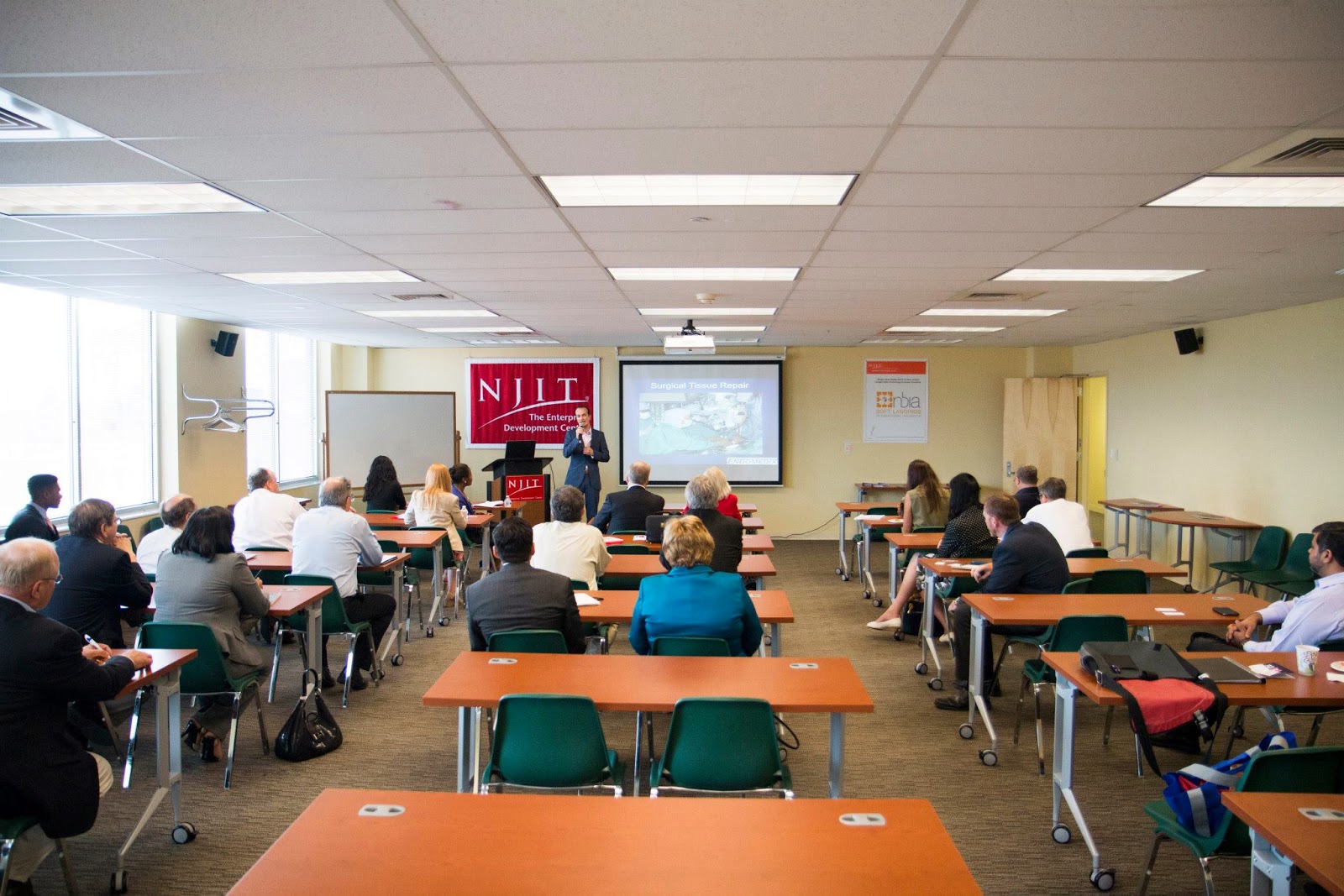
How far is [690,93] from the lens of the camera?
249 centimetres

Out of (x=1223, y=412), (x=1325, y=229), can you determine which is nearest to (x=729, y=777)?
(x=1325, y=229)

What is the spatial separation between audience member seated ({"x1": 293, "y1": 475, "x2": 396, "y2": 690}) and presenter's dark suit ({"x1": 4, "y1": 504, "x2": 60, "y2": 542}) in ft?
5.22

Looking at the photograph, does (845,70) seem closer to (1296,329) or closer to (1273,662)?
(1273,662)

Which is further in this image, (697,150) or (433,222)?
(433,222)

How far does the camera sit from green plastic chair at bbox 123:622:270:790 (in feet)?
12.4

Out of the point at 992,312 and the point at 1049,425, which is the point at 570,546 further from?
the point at 1049,425

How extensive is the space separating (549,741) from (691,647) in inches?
36.0

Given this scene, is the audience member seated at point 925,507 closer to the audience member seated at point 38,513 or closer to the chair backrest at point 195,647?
the chair backrest at point 195,647

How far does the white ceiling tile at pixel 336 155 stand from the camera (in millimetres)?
2930

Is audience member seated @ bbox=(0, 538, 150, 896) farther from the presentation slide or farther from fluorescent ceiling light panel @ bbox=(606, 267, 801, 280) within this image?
the presentation slide

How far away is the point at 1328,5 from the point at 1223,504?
311 inches

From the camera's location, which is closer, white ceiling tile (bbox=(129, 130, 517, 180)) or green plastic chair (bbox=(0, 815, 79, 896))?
green plastic chair (bbox=(0, 815, 79, 896))

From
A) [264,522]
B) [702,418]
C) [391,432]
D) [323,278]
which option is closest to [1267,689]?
[323,278]

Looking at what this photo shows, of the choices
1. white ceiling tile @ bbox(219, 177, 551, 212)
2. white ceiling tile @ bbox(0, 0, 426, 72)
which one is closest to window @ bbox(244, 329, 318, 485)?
white ceiling tile @ bbox(219, 177, 551, 212)
